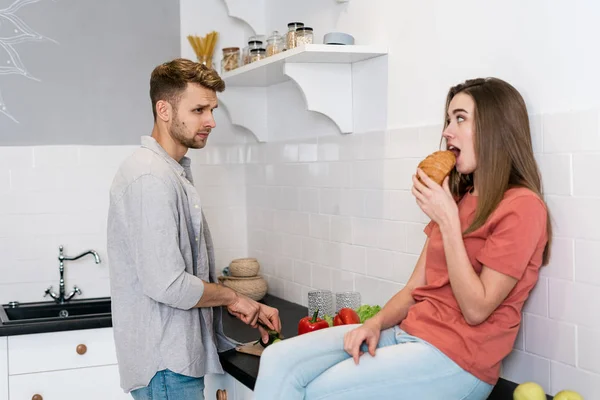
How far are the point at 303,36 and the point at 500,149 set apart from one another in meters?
1.10

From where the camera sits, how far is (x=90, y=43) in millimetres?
3406

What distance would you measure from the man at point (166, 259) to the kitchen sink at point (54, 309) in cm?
111

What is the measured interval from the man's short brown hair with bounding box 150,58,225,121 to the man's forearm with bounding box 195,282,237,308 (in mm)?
548

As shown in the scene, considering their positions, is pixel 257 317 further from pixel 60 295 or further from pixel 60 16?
pixel 60 16

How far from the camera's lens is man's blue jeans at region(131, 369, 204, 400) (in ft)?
6.85

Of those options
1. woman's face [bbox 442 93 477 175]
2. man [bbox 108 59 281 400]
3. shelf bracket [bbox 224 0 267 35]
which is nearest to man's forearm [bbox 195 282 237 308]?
man [bbox 108 59 281 400]

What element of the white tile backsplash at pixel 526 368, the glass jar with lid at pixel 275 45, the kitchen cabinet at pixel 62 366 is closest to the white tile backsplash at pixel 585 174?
the white tile backsplash at pixel 526 368

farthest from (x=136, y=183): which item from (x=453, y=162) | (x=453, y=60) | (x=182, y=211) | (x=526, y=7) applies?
(x=526, y=7)

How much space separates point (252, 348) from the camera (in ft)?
7.94

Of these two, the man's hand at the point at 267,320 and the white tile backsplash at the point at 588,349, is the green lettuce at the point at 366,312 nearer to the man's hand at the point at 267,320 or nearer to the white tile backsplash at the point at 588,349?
the man's hand at the point at 267,320

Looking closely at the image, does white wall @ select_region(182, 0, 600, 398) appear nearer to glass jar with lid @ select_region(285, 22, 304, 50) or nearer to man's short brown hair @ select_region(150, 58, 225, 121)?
glass jar with lid @ select_region(285, 22, 304, 50)

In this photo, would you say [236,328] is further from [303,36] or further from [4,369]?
[303,36]

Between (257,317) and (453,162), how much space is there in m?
0.81

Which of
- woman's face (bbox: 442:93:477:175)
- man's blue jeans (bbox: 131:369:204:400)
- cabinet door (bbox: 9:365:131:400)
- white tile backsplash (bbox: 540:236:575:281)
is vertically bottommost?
cabinet door (bbox: 9:365:131:400)
